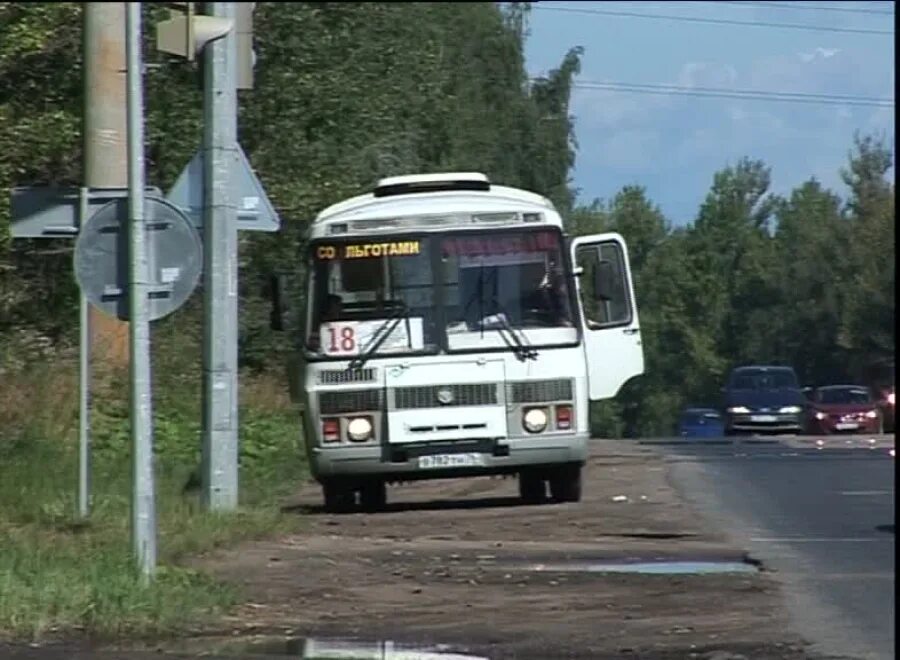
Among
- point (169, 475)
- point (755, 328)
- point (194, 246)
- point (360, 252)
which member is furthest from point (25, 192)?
point (755, 328)

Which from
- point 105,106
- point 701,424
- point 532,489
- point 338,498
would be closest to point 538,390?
point 532,489

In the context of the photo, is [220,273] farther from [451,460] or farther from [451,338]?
[451,460]

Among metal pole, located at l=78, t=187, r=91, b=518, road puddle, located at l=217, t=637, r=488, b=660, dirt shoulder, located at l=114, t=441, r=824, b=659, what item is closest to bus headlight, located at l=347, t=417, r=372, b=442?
dirt shoulder, located at l=114, t=441, r=824, b=659

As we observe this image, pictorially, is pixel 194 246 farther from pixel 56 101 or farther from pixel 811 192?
pixel 811 192

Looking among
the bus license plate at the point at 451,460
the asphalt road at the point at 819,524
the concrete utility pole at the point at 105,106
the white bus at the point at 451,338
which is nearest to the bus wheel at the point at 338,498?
the white bus at the point at 451,338

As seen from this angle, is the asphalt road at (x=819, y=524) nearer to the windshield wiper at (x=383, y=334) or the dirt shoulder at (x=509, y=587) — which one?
the dirt shoulder at (x=509, y=587)

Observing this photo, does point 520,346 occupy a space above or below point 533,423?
above

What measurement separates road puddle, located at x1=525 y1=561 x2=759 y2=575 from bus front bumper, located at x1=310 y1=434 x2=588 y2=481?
13.9ft

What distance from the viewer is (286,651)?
32.8ft

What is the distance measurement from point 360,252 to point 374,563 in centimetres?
504

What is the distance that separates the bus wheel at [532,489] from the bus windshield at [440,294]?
195 cm

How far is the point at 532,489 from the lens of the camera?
19891 mm

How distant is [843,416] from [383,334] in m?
28.3

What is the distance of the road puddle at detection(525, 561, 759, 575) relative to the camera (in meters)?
13.3
